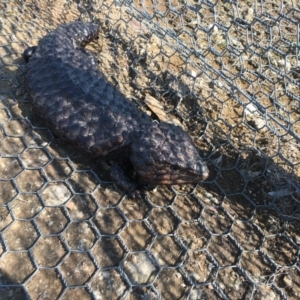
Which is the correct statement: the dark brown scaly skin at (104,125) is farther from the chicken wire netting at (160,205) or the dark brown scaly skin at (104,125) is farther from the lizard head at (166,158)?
the chicken wire netting at (160,205)

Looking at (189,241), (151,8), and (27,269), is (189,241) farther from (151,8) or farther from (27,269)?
(151,8)

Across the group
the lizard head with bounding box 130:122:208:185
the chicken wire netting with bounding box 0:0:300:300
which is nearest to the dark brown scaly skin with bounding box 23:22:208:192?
the lizard head with bounding box 130:122:208:185

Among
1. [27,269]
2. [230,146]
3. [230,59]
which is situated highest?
[230,59]

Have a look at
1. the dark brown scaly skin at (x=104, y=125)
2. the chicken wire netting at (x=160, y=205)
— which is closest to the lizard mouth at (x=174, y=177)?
the dark brown scaly skin at (x=104, y=125)

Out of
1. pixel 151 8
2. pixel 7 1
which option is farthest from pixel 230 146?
pixel 7 1

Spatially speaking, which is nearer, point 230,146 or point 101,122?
point 101,122

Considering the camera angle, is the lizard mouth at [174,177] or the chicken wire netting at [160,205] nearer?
the chicken wire netting at [160,205]
